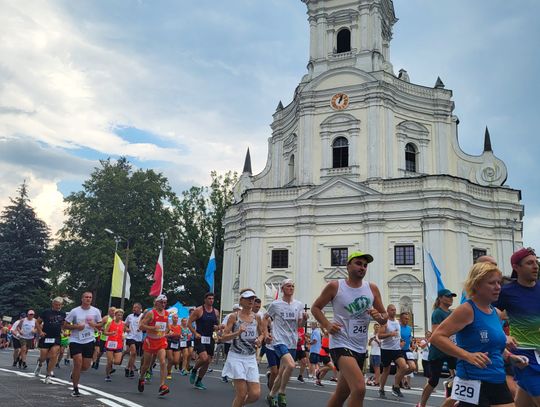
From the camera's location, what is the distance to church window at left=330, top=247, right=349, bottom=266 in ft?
117

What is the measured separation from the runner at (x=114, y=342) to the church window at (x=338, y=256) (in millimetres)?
20355

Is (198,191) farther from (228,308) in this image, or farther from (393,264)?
(393,264)

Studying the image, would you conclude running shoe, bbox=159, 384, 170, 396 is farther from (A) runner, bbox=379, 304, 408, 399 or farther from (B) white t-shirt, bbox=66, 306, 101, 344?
(A) runner, bbox=379, 304, 408, 399

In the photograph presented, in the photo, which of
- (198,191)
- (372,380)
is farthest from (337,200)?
(198,191)

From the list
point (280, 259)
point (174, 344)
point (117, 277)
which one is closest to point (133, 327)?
point (174, 344)

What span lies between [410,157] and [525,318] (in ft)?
115

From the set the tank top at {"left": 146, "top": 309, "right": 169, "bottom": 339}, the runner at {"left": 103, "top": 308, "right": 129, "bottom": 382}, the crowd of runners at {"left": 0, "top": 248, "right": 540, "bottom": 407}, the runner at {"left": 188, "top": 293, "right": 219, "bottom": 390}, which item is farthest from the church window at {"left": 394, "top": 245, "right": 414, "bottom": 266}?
the tank top at {"left": 146, "top": 309, "right": 169, "bottom": 339}

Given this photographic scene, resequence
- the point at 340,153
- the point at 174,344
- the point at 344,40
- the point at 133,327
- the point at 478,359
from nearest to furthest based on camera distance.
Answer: the point at 478,359, the point at 174,344, the point at 133,327, the point at 340,153, the point at 344,40

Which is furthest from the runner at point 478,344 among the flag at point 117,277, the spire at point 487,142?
the spire at point 487,142

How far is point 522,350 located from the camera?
211 inches

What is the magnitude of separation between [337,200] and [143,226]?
67.5 ft

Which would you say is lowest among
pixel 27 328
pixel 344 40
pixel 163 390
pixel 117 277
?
pixel 163 390

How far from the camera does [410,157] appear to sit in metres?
39.2

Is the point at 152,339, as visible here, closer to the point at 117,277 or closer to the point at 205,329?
the point at 205,329
